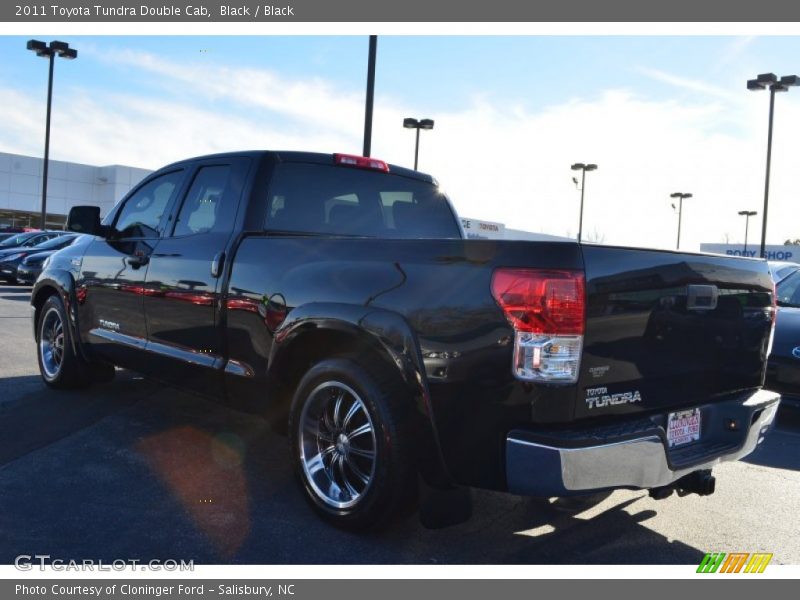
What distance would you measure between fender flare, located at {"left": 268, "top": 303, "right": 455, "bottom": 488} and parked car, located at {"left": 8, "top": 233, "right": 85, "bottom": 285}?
689 inches

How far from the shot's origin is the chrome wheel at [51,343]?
616 cm

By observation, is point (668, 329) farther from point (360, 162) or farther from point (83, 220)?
point (83, 220)

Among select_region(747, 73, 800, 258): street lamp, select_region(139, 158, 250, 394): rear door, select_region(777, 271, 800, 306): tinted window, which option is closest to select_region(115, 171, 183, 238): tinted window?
select_region(139, 158, 250, 394): rear door

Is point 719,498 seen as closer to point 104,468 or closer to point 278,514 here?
point 278,514

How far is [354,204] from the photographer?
470 centimetres

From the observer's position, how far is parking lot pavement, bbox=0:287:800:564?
10.6ft

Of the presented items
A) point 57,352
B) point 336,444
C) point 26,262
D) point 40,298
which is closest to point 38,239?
point 26,262

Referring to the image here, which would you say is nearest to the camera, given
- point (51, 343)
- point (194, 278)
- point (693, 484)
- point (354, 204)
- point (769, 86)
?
point (693, 484)

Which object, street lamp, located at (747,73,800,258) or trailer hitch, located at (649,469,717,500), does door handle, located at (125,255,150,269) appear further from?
street lamp, located at (747,73,800,258)

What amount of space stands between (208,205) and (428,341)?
222cm

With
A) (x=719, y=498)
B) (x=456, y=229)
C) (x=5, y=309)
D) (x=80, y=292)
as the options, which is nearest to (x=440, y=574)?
(x=719, y=498)

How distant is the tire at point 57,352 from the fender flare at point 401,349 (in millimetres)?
3461
